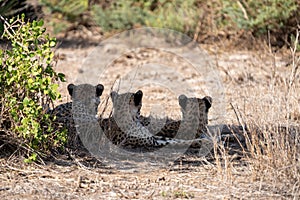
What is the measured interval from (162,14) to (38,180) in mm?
7676

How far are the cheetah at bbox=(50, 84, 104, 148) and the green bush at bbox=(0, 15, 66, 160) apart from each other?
0.45 metres

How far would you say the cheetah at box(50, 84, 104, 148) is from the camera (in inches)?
226

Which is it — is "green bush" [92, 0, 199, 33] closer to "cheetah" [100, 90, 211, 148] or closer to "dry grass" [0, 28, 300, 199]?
"cheetah" [100, 90, 211, 148]

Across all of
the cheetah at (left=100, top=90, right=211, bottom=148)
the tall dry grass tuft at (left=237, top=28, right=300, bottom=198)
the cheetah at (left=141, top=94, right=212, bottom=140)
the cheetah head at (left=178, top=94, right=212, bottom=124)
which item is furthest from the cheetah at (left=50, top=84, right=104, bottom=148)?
the tall dry grass tuft at (left=237, top=28, right=300, bottom=198)

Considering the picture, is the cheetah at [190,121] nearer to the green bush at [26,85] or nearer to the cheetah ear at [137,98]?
the cheetah ear at [137,98]

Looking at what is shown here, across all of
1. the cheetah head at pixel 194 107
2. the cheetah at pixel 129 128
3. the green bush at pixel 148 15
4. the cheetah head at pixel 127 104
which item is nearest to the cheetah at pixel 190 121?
the cheetah head at pixel 194 107

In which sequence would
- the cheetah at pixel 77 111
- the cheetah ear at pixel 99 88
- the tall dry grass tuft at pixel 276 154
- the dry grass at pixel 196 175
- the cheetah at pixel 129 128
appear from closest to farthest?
the tall dry grass tuft at pixel 276 154 < the dry grass at pixel 196 175 < the cheetah at pixel 77 111 < the cheetah at pixel 129 128 < the cheetah ear at pixel 99 88

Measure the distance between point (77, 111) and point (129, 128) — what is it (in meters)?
0.54

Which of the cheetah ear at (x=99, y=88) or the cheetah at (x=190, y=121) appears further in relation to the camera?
the cheetah at (x=190, y=121)

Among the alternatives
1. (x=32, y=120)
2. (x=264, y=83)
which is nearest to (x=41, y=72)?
(x=32, y=120)

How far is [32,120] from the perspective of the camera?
4836mm

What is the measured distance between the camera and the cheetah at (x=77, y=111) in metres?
5.75

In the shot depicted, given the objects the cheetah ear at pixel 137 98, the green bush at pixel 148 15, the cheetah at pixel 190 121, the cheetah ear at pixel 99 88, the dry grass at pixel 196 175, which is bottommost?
the dry grass at pixel 196 175

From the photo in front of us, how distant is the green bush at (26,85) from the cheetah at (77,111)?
45cm
